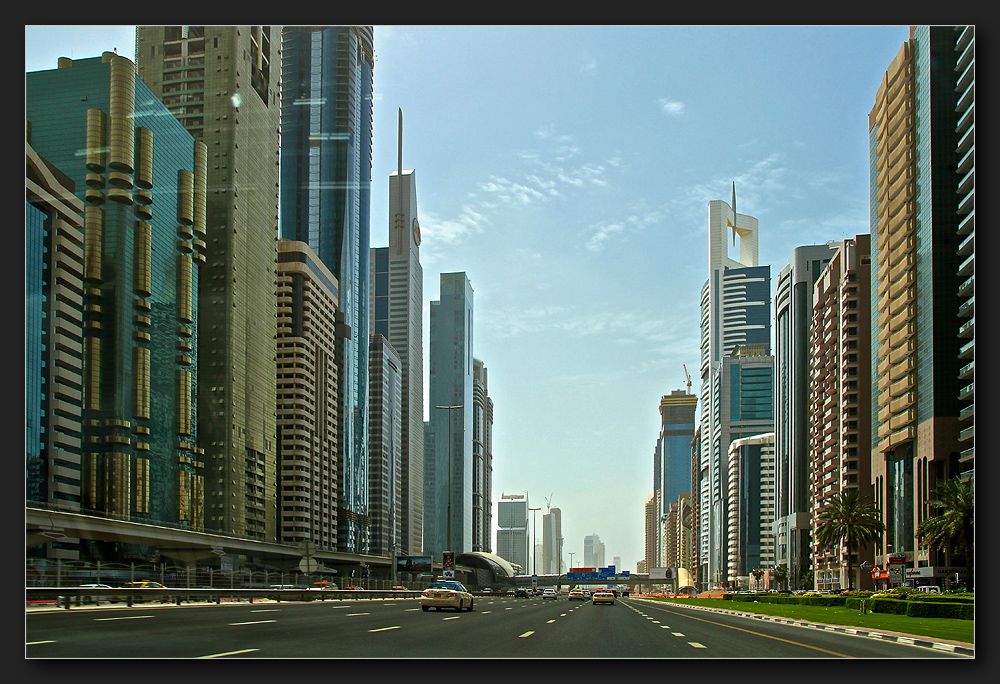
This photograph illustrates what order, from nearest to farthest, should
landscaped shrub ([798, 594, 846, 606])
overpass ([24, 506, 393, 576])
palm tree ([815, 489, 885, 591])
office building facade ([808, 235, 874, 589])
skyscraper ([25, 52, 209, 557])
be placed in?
skyscraper ([25, 52, 209, 557])
landscaped shrub ([798, 594, 846, 606])
overpass ([24, 506, 393, 576])
palm tree ([815, 489, 885, 591])
office building facade ([808, 235, 874, 589])

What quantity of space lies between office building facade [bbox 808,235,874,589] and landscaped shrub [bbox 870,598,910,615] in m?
104

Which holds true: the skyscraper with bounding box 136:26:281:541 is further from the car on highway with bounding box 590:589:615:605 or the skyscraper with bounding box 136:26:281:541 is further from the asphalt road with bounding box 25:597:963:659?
the asphalt road with bounding box 25:597:963:659

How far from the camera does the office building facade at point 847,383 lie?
16812 cm

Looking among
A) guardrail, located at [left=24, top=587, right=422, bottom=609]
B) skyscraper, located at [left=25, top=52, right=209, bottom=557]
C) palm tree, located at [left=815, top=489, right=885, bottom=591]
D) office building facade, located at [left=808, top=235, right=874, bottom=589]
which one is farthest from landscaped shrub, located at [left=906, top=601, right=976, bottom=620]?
office building facade, located at [left=808, top=235, right=874, bottom=589]

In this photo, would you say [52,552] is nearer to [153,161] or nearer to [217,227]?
[153,161]

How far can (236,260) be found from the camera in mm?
135250

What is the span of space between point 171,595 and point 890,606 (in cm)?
3958

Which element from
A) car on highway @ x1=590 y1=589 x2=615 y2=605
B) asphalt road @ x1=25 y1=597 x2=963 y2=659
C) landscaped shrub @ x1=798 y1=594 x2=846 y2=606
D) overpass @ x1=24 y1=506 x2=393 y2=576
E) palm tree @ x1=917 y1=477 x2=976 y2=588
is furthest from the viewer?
car on highway @ x1=590 y1=589 x2=615 y2=605

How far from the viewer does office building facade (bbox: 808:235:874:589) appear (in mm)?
168125

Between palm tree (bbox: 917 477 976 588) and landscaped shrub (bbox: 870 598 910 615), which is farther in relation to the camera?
palm tree (bbox: 917 477 976 588)

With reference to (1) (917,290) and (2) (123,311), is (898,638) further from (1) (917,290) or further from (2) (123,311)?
(2) (123,311)

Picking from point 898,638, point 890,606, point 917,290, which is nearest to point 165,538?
point 890,606

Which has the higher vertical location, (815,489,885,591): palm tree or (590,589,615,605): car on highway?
(815,489,885,591): palm tree

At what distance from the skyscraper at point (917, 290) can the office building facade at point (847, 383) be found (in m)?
31.7
